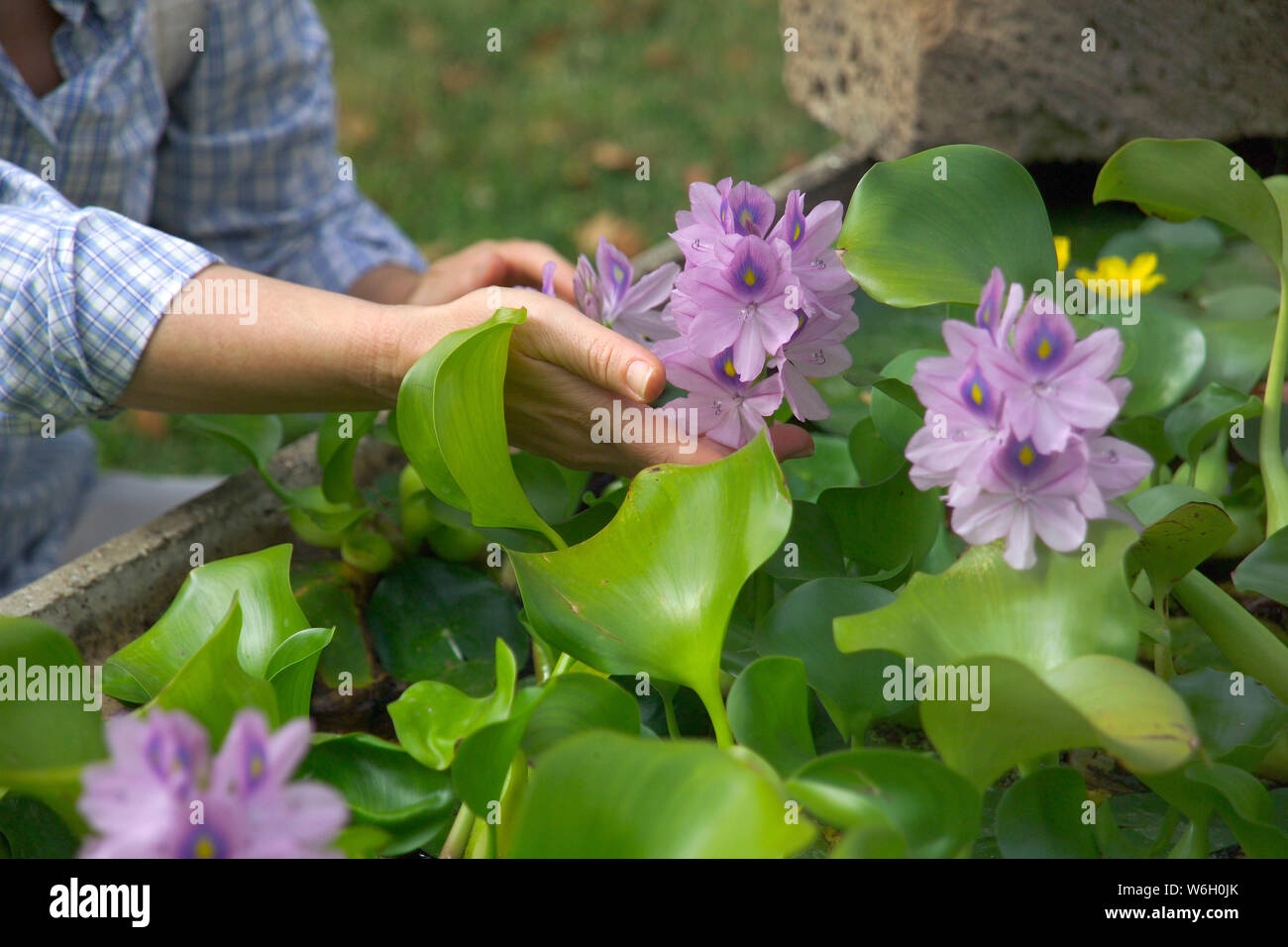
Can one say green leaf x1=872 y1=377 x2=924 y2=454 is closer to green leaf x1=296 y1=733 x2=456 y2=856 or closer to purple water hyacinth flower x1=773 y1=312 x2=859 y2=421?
purple water hyacinth flower x1=773 y1=312 x2=859 y2=421

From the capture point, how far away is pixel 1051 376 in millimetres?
493

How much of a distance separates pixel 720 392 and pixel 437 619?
33cm

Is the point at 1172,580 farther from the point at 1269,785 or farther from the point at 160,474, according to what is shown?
the point at 160,474

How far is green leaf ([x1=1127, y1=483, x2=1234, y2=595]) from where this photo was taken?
59cm

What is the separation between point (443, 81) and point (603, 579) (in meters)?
2.68

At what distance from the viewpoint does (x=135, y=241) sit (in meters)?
0.79

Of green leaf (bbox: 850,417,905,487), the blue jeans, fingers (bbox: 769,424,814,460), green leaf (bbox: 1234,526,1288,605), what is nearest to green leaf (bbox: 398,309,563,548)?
fingers (bbox: 769,424,814,460)

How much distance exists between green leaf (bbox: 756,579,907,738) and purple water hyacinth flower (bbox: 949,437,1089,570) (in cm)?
12

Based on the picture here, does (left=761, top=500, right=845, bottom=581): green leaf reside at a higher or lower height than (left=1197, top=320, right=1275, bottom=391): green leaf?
lower

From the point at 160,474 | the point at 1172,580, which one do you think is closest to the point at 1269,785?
the point at 1172,580

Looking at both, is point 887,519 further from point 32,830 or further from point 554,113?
point 554,113

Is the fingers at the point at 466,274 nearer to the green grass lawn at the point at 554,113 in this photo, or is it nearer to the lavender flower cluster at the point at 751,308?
the lavender flower cluster at the point at 751,308

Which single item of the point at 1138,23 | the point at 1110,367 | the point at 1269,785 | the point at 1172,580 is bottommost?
the point at 1269,785
